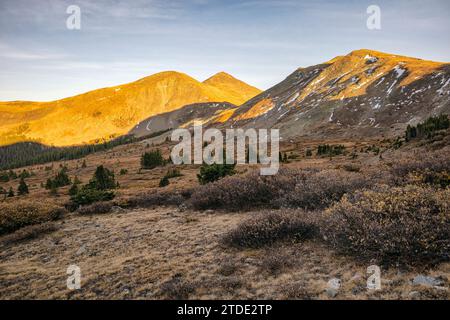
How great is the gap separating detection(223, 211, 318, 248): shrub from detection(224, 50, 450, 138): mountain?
260ft

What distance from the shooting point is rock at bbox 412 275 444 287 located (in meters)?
5.68

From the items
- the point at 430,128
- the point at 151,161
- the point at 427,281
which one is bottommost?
the point at 151,161

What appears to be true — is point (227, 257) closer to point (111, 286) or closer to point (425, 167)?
point (111, 286)

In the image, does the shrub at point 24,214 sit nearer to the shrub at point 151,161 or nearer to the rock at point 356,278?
the rock at point 356,278

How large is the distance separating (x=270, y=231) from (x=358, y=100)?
11438 centimetres

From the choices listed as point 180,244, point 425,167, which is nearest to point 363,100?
point 425,167

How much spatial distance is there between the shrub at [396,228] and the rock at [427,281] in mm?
567

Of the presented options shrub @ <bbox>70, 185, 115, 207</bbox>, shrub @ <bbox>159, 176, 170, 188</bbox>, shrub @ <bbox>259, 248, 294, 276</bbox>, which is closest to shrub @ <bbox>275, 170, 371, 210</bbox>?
shrub @ <bbox>259, 248, 294, 276</bbox>

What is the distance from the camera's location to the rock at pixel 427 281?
5.68 m

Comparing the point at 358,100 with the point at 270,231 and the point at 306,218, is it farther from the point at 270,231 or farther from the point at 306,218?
the point at 270,231

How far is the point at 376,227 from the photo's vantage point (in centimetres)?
717

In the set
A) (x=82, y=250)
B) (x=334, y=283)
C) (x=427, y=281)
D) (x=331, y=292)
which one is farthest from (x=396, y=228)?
(x=82, y=250)

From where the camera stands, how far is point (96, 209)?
1675cm

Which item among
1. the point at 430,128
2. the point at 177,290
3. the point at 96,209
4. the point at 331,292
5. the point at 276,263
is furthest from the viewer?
the point at 430,128
